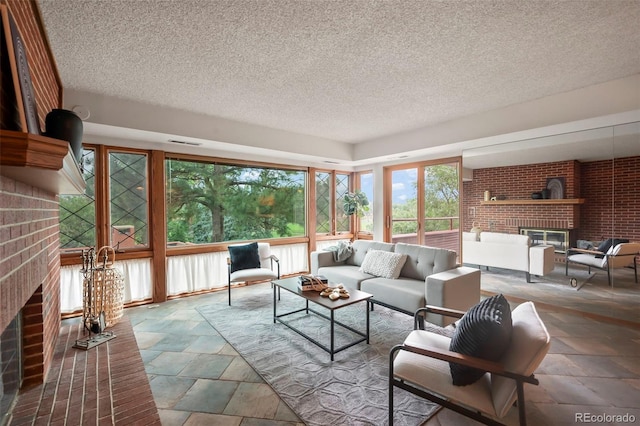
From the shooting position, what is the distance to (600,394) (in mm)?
2047

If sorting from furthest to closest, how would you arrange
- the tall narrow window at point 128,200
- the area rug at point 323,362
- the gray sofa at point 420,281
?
the tall narrow window at point 128,200 → the gray sofa at point 420,281 → the area rug at point 323,362

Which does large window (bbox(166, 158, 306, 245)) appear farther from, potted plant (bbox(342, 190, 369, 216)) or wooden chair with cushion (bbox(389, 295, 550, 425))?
wooden chair with cushion (bbox(389, 295, 550, 425))

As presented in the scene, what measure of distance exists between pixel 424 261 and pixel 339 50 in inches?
103

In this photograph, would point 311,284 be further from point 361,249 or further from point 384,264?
point 361,249

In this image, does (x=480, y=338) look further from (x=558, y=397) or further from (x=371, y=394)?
(x=558, y=397)

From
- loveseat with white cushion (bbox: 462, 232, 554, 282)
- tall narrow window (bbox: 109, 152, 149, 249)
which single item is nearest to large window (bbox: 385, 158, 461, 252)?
loveseat with white cushion (bbox: 462, 232, 554, 282)

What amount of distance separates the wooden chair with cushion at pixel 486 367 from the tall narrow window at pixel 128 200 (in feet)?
12.5

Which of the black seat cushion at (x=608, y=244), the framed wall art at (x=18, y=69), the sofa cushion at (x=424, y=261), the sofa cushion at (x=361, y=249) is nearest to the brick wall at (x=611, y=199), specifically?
the black seat cushion at (x=608, y=244)

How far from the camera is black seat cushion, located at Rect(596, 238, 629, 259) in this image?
3.21 meters

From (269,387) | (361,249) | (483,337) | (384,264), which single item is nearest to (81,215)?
(269,387)

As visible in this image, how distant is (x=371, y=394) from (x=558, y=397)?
1316 mm

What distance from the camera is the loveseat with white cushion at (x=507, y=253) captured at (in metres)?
3.85

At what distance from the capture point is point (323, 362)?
2.49 meters

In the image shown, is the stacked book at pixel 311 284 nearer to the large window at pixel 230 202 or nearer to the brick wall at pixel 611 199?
the large window at pixel 230 202
